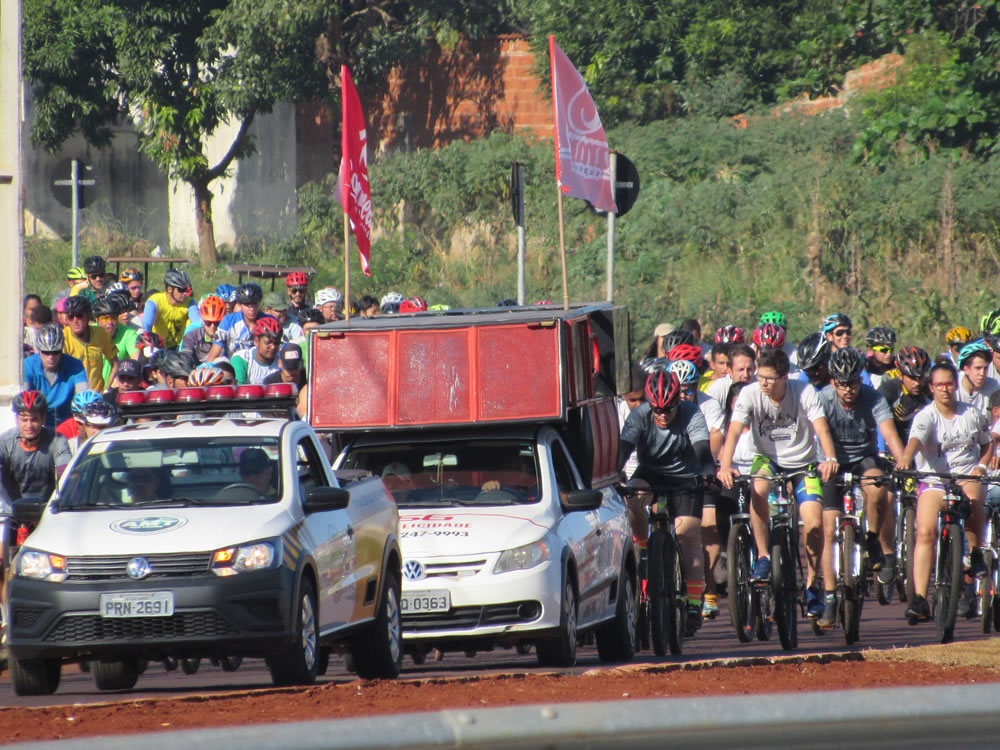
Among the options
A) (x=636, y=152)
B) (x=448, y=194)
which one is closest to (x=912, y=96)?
(x=636, y=152)

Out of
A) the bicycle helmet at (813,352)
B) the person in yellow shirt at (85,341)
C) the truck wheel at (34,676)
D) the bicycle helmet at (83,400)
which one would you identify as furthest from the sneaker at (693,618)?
the person in yellow shirt at (85,341)

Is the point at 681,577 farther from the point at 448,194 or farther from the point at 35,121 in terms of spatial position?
the point at 35,121

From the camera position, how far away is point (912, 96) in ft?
115

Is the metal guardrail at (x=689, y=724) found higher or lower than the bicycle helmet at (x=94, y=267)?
lower

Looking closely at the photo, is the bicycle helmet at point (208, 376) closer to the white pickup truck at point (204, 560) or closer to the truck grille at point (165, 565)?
the white pickup truck at point (204, 560)

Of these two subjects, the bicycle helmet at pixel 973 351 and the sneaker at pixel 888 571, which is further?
the bicycle helmet at pixel 973 351

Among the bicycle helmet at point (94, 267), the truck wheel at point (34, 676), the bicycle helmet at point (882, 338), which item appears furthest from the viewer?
the bicycle helmet at point (94, 267)

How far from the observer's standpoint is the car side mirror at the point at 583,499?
1179cm

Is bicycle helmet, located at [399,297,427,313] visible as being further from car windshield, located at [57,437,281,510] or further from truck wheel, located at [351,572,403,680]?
car windshield, located at [57,437,281,510]

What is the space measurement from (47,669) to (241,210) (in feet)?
111

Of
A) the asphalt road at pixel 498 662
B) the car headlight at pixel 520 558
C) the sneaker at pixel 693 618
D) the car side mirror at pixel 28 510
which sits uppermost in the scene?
the car side mirror at pixel 28 510

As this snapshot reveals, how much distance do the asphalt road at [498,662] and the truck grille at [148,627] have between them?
434 mm

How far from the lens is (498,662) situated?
13188 mm

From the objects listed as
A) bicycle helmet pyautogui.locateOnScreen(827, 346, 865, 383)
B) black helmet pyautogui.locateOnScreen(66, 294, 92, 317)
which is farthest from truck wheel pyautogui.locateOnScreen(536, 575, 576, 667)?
black helmet pyautogui.locateOnScreen(66, 294, 92, 317)
